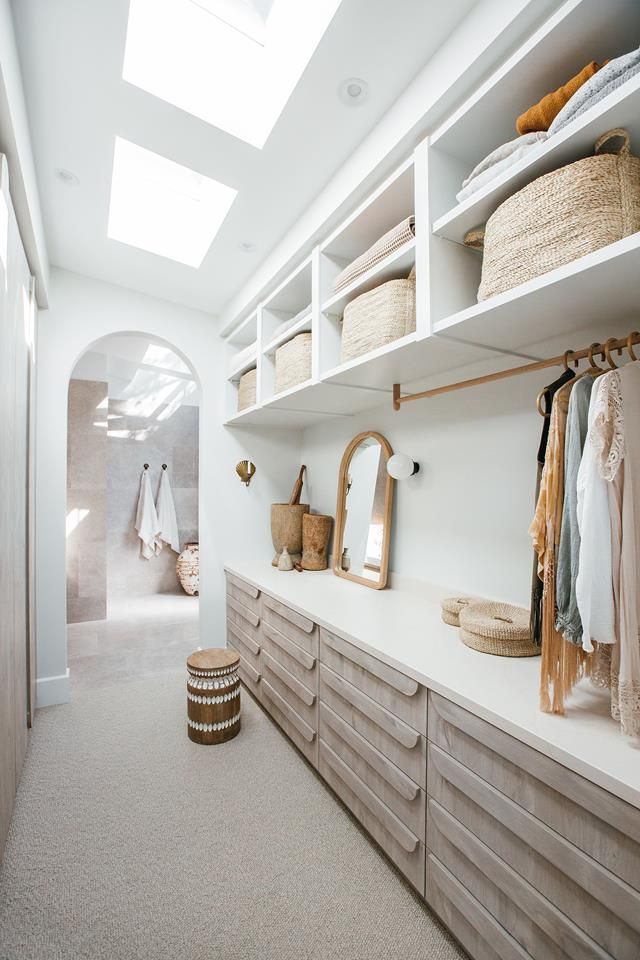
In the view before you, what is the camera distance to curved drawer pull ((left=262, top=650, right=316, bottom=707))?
6.51ft

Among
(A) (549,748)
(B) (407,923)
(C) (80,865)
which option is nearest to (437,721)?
(A) (549,748)

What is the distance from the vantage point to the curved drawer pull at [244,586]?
2621 millimetres

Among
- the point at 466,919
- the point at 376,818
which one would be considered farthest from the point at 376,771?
the point at 466,919

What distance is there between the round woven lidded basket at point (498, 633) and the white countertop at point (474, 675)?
0.09 ft

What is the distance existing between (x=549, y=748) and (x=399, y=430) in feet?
5.37

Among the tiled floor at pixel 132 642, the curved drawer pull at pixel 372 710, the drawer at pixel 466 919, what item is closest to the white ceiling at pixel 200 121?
the curved drawer pull at pixel 372 710

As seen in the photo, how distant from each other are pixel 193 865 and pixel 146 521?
4.27 meters

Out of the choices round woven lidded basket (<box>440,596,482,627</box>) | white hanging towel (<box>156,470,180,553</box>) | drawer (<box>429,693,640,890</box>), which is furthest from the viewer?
white hanging towel (<box>156,470,180,553</box>)

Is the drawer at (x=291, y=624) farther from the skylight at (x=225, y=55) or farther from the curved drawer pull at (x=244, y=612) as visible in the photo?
the skylight at (x=225, y=55)

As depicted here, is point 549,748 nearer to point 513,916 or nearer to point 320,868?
point 513,916

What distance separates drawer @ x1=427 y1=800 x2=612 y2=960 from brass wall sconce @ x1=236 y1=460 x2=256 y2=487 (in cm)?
238

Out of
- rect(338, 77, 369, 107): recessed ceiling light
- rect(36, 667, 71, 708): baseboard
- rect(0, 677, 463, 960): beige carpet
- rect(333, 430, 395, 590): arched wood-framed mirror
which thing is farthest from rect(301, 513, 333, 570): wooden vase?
rect(338, 77, 369, 107): recessed ceiling light

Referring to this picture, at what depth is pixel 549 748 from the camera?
0.96 meters

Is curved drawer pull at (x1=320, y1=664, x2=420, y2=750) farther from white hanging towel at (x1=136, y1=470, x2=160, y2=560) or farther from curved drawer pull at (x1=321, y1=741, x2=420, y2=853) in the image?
white hanging towel at (x1=136, y1=470, x2=160, y2=560)
